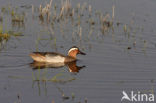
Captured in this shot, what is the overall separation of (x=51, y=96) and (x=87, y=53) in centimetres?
543

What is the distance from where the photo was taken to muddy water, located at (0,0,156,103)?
13.4m

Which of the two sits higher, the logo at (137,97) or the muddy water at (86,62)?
the muddy water at (86,62)

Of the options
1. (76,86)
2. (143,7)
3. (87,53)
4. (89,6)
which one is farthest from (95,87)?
(143,7)

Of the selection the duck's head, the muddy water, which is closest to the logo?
the muddy water

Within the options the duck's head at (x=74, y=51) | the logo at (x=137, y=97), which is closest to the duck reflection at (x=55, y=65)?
the duck's head at (x=74, y=51)

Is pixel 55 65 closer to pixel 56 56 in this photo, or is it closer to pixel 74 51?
pixel 56 56

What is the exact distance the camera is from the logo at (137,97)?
1311 centimetres

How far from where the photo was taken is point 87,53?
1825 cm

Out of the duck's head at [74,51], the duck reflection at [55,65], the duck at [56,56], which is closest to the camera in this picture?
the duck reflection at [55,65]

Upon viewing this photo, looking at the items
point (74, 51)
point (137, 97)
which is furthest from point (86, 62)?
point (137, 97)

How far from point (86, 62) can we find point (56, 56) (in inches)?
42.3

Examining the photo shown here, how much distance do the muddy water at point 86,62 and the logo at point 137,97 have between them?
0.67 feet

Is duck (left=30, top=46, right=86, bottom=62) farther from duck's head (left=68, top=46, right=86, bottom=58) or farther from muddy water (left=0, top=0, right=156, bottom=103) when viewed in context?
muddy water (left=0, top=0, right=156, bottom=103)

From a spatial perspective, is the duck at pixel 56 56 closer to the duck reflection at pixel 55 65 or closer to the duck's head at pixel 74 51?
the duck's head at pixel 74 51
